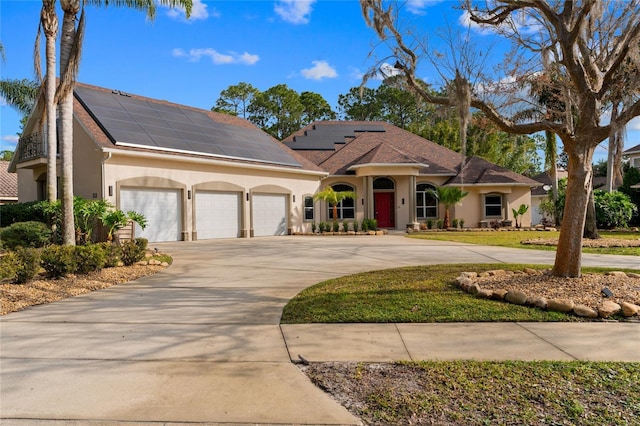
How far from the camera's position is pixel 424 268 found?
9.70 m

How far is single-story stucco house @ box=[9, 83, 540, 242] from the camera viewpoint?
1656 cm

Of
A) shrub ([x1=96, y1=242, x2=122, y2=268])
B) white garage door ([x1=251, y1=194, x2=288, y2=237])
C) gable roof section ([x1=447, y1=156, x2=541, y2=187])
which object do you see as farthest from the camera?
gable roof section ([x1=447, y1=156, x2=541, y2=187])

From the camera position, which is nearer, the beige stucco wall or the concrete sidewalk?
the concrete sidewalk

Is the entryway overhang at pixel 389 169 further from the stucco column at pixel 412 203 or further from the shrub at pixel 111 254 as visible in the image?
the shrub at pixel 111 254

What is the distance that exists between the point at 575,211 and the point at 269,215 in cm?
1659

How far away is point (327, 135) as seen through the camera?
3061 centimetres

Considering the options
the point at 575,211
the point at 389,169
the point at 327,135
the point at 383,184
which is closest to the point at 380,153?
the point at 389,169

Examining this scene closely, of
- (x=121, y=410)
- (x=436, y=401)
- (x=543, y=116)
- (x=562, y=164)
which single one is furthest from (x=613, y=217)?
(x=562, y=164)

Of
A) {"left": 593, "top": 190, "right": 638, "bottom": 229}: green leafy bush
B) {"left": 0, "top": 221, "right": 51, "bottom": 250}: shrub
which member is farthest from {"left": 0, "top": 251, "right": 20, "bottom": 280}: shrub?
{"left": 593, "top": 190, "right": 638, "bottom": 229}: green leafy bush

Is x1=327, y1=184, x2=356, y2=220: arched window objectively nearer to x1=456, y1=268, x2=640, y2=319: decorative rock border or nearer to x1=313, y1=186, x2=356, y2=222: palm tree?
x1=313, y1=186, x2=356, y2=222: palm tree

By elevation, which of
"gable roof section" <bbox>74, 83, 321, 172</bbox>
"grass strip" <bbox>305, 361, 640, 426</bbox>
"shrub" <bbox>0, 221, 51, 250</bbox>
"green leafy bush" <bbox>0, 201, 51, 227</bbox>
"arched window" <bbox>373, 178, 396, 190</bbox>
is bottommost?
"grass strip" <bbox>305, 361, 640, 426</bbox>

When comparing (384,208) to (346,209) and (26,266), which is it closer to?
(346,209)

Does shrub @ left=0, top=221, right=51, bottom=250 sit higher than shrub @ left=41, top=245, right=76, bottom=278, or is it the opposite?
shrub @ left=0, top=221, right=51, bottom=250

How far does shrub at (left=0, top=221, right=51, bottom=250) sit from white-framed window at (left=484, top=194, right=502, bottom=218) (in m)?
23.9
